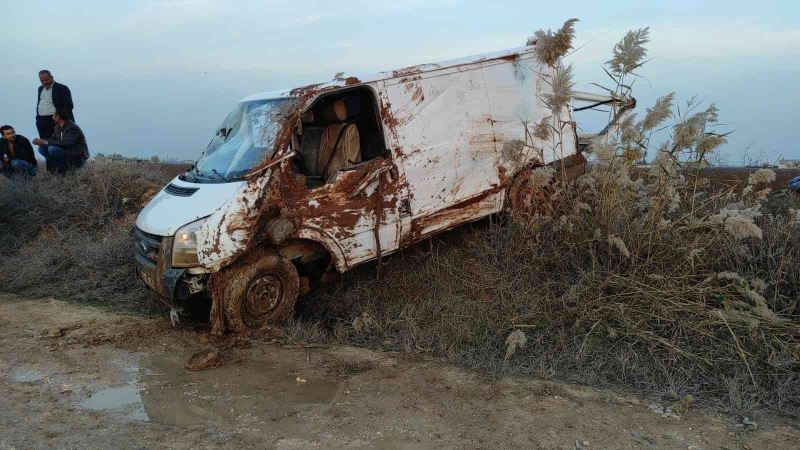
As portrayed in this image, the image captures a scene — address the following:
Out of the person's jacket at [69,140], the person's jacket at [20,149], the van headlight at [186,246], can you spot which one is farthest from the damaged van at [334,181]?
the person's jacket at [20,149]

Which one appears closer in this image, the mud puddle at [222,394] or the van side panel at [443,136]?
the mud puddle at [222,394]

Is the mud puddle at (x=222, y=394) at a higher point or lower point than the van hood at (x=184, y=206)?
lower

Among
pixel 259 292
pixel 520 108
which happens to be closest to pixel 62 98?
pixel 259 292

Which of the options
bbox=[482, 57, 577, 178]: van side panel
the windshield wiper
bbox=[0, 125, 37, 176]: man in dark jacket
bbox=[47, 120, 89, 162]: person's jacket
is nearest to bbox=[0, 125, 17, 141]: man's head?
bbox=[0, 125, 37, 176]: man in dark jacket

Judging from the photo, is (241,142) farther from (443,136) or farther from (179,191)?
(443,136)

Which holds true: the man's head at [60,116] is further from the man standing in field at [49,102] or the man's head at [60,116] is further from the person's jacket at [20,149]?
the person's jacket at [20,149]

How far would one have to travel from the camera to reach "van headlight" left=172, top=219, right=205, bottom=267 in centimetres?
477

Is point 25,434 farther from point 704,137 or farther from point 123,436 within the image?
point 704,137

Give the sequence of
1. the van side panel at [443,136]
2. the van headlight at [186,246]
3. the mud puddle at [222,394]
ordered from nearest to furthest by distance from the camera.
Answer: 1. the mud puddle at [222,394]
2. the van headlight at [186,246]
3. the van side panel at [443,136]

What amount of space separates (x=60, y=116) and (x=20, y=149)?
1223 millimetres

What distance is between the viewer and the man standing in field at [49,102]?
32.6ft

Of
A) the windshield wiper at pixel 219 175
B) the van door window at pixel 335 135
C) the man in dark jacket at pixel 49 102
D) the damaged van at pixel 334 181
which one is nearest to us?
the damaged van at pixel 334 181

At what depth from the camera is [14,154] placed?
399 inches

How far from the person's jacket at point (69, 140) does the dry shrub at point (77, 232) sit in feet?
1.18
